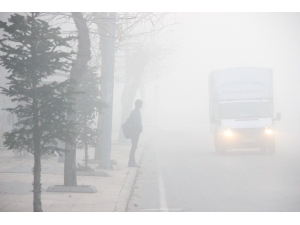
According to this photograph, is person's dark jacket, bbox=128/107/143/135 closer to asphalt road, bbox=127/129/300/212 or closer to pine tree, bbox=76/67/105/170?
asphalt road, bbox=127/129/300/212

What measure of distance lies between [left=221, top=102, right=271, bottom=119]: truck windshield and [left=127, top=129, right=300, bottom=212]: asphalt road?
70.2 inches

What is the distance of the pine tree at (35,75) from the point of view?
27.5 ft

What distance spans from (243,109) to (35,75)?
15353 mm

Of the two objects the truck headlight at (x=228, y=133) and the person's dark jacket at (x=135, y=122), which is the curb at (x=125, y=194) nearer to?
the person's dark jacket at (x=135, y=122)

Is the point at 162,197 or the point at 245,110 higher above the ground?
the point at 245,110

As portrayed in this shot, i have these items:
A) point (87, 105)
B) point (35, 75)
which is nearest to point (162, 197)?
point (35, 75)

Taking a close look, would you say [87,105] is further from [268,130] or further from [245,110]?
[268,130]

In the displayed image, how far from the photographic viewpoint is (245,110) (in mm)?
22812

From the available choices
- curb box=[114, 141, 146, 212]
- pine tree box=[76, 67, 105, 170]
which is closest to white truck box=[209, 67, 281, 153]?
pine tree box=[76, 67, 105, 170]

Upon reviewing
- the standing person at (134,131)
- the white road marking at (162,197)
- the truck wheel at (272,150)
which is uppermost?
the standing person at (134,131)

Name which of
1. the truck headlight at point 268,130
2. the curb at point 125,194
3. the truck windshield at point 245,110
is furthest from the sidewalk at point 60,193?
the truck headlight at point 268,130

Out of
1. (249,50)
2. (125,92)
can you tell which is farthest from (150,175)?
(249,50)

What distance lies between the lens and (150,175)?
16078 mm

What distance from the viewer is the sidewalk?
382 inches
